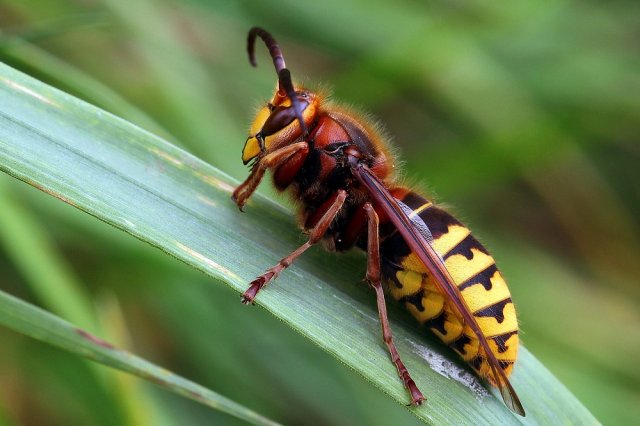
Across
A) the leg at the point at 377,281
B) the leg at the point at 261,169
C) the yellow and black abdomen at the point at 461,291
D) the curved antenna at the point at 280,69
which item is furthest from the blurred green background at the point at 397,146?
the yellow and black abdomen at the point at 461,291

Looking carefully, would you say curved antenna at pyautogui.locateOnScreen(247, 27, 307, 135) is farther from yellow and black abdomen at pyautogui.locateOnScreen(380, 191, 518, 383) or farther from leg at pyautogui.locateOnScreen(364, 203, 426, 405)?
yellow and black abdomen at pyautogui.locateOnScreen(380, 191, 518, 383)

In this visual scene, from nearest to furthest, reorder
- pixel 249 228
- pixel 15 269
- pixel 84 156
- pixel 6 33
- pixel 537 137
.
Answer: pixel 84 156 < pixel 249 228 < pixel 6 33 < pixel 15 269 < pixel 537 137

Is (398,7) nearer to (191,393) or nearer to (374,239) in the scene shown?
(374,239)

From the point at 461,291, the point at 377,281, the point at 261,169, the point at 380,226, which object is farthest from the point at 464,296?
the point at 261,169

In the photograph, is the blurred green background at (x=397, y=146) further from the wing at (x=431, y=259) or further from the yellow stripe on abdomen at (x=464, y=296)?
the yellow stripe on abdomen at (x=464, y=296)

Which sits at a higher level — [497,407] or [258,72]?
[258,72]

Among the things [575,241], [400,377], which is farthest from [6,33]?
[575,241]
